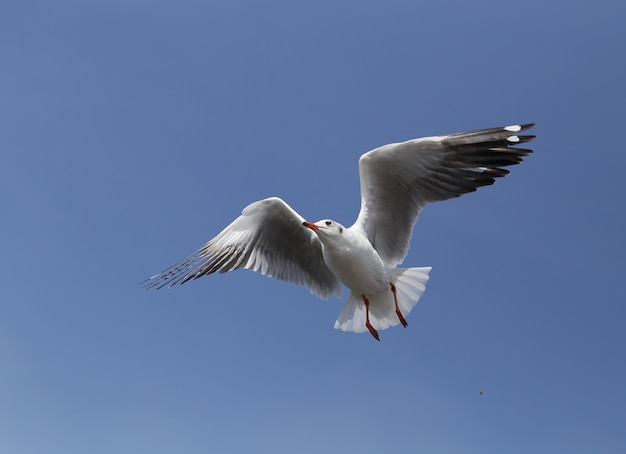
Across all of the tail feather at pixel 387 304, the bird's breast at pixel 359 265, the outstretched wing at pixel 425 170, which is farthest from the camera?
the tail feather at pixel 387 304

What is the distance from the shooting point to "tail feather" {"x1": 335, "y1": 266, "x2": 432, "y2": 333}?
7059mm

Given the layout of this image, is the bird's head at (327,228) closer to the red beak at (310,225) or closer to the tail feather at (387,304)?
the red beak at (310,225)

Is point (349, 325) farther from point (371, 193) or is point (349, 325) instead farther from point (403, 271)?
point (371, 193)

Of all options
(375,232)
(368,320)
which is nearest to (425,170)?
(375,232)

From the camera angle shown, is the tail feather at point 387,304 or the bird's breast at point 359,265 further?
the tail feather at point 387,304

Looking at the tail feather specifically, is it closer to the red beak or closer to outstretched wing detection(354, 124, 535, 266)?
outstretched wing detection(354, 124, 535, 266)

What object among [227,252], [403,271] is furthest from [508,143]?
[227,252]

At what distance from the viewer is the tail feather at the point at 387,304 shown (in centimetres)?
706

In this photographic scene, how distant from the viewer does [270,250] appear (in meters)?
7.80

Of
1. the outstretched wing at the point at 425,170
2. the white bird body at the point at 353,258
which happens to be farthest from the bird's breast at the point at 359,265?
the outstretched wing at the point at 425,170

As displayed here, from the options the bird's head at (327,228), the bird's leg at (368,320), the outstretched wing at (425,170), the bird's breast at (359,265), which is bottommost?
the bird's leg at (368,320)

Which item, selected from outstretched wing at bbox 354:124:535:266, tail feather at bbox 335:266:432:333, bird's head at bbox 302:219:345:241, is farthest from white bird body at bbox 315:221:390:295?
outstretched wing at bbox 354:124:535:266

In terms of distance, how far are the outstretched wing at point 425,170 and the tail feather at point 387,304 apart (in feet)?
1.77

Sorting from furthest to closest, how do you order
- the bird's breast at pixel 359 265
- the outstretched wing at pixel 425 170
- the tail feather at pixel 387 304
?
the tail feather at pixel 387 304 < the outstretched wing at pixel 425 170 < the bird's breast at pixel 359 265
